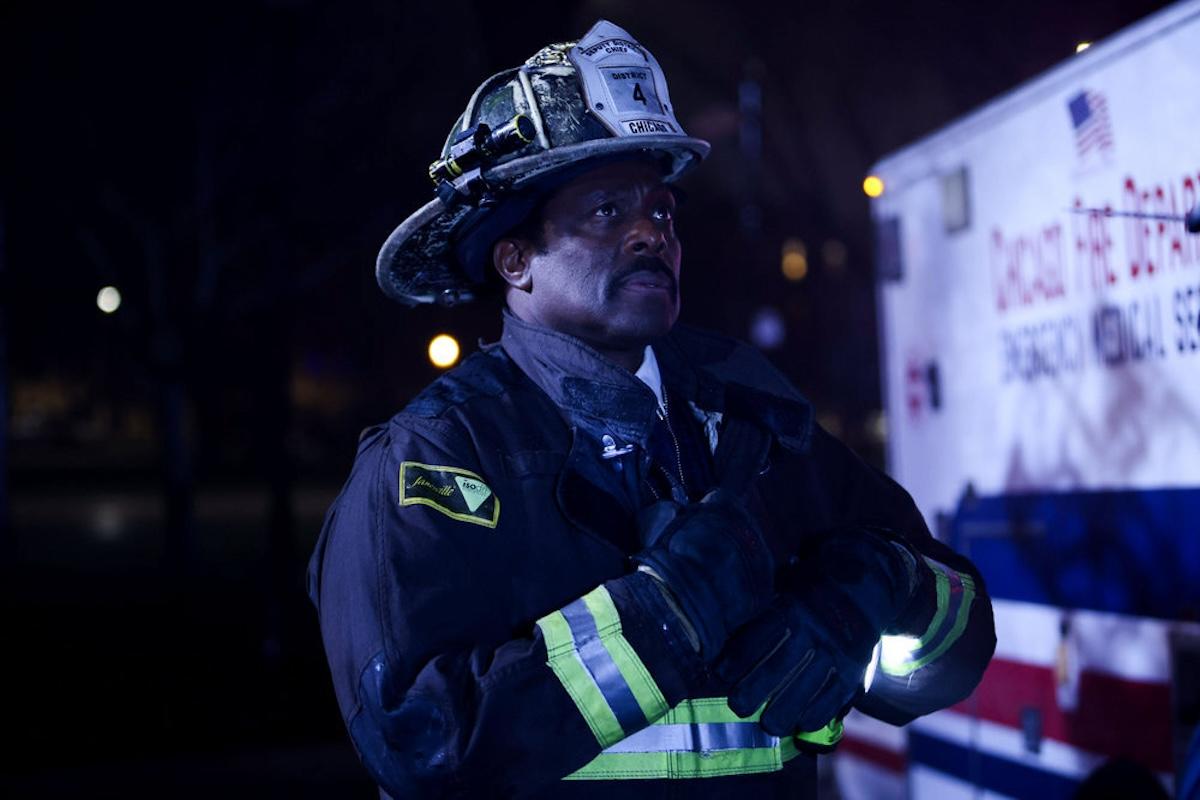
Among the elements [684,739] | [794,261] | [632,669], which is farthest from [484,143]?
[794,261]

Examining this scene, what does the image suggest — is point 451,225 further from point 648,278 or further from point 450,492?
point 450,492

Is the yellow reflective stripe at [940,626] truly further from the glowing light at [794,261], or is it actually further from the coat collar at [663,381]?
the glowing light at [794,261]

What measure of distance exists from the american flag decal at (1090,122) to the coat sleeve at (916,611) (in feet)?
4.23

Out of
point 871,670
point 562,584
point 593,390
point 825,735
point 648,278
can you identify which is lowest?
point 825,735

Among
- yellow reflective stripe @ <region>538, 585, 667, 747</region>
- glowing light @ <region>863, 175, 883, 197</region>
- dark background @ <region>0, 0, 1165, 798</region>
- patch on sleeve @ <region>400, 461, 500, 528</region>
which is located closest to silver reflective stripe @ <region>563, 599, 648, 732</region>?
yellow reflective stripe @ <region>538, 585, 667, 747</region>

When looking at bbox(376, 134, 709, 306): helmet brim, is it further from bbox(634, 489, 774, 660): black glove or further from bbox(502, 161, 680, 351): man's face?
bbox(634, 489, 774, 660): black glove

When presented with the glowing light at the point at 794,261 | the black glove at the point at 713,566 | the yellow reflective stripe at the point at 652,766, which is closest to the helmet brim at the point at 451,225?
the black glove at the point at 713,566

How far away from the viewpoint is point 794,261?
35812 mm

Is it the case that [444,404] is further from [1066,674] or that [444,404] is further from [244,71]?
[244,71]

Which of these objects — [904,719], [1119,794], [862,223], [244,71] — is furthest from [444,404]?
[862,223]

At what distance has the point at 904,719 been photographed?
2.72 m

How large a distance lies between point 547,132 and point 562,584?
87cm

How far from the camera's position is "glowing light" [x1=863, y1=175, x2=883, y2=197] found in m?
4.87

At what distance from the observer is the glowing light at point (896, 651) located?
2.59 meters
